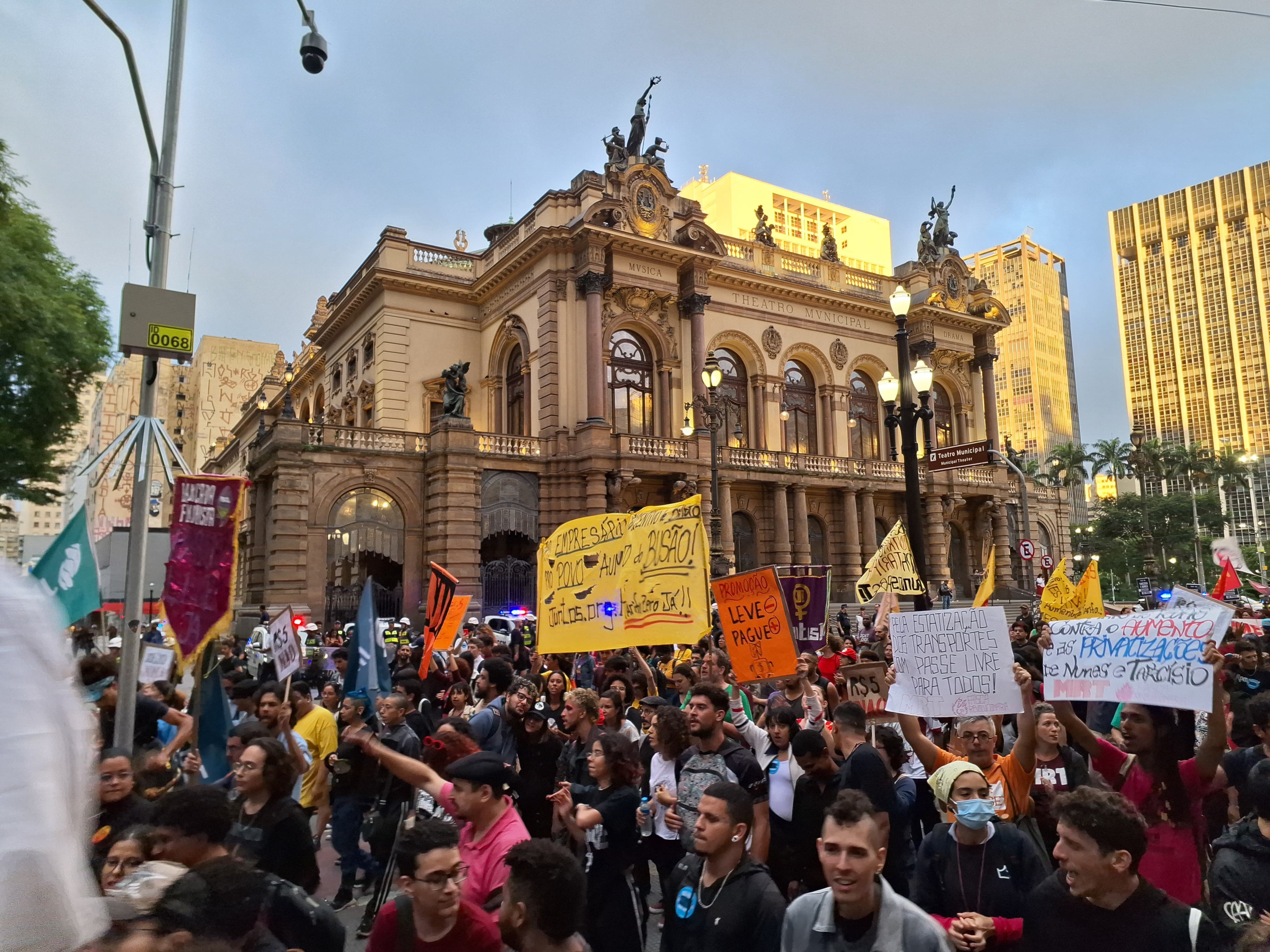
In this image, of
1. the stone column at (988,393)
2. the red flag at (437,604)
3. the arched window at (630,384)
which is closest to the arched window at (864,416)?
the stone column at (988,393)

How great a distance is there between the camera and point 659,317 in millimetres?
32375

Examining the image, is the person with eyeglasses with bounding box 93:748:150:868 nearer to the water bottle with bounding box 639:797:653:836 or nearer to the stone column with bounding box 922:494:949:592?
the water bottle with bounding box 639:797:653:836

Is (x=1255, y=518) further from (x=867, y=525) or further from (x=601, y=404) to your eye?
(x=601, y=404)

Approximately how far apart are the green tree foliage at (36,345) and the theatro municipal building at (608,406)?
5.83 meters

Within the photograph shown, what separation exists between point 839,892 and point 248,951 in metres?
2.08

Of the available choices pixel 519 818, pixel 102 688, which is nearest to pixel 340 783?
pixel 102 688

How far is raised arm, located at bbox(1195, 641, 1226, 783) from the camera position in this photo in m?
4.48

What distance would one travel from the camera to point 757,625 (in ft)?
27.0

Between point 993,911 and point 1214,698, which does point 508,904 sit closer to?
point 993,911

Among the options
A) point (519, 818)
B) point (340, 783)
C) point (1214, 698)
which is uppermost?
point (1214, 698)

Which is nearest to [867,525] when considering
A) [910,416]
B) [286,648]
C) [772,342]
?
[772,342]

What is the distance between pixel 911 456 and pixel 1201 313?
123 meters

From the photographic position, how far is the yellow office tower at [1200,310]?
105m

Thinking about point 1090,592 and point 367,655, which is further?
point 1090,592
